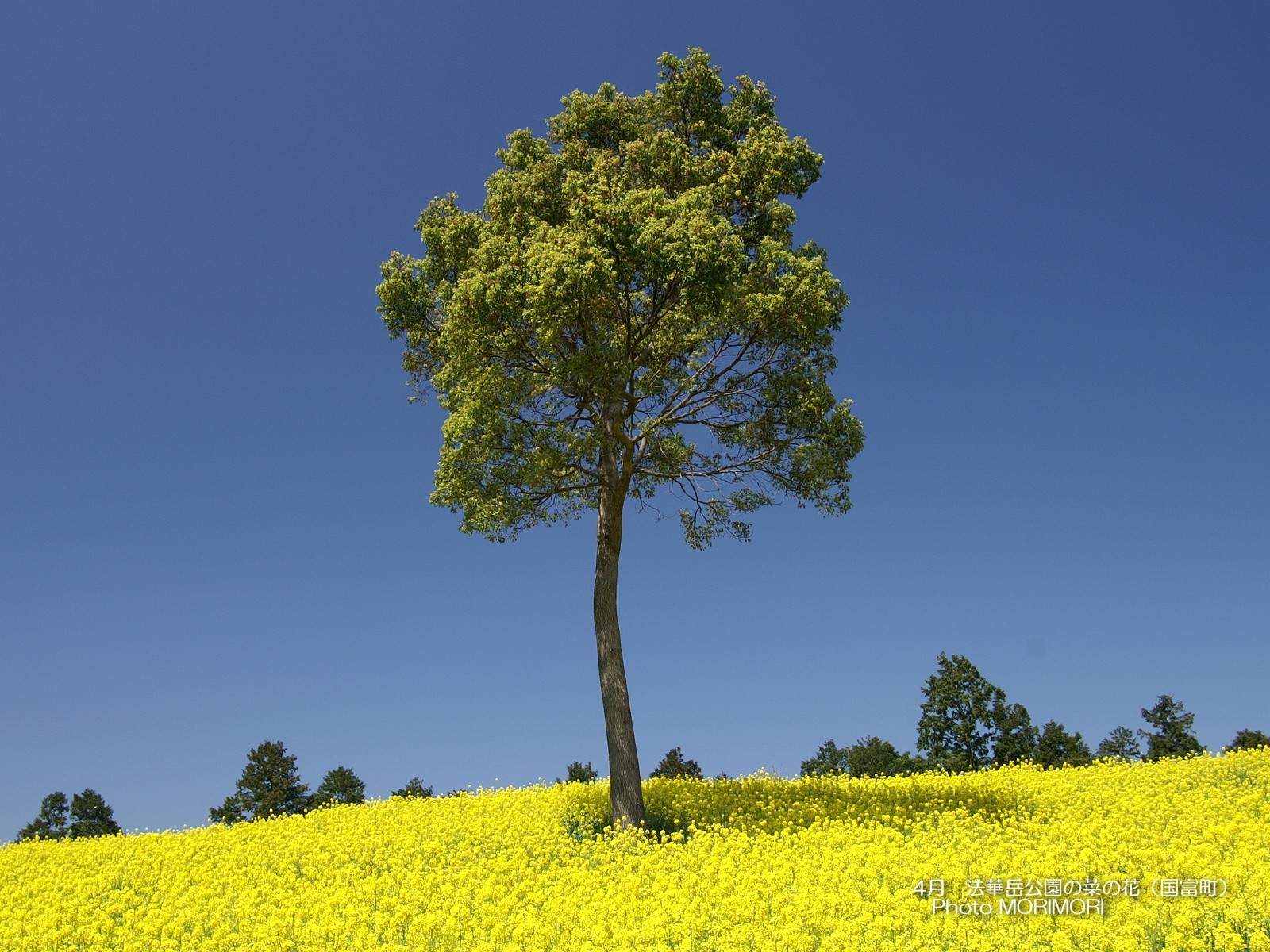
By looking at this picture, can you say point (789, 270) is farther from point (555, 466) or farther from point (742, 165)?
point (555, 466)

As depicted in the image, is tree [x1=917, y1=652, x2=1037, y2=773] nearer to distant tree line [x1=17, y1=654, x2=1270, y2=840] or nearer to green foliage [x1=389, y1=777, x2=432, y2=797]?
distant tree line [x1=17, y1=654, x2=1270, y2=840]

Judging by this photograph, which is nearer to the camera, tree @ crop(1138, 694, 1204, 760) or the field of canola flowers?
the field of canola flowers

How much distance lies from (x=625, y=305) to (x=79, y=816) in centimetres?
2274

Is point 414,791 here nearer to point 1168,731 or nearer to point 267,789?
point 267,789

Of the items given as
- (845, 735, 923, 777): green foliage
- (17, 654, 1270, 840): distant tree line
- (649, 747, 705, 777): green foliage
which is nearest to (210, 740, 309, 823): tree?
(17, 654, 1270, 840): distant tree line

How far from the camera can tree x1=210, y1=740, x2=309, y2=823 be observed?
84.2 ft

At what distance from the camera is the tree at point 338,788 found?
2594 centimetres

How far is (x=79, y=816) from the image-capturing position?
85.1ft

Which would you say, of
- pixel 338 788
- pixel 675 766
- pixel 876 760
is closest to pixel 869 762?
pixel 876 760

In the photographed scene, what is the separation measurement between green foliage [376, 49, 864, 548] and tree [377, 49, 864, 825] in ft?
0.12

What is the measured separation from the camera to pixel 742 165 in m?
18.0

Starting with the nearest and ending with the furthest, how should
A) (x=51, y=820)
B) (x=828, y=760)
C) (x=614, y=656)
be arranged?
(x=614, y=656), (x=51, y=820), (x=828, y=760)

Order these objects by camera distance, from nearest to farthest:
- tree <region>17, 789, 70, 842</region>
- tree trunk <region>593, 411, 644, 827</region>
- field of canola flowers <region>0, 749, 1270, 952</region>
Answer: field of canola flowers <region>0, 749, 1270, 952</region> < tree trunk <region>593, 411, 644, 827</region> < tree <region>17, 789, 70, 842</region>

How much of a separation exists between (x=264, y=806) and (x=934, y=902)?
22.4 metres
